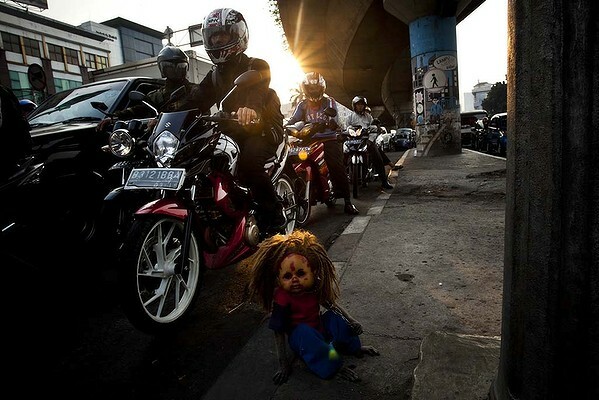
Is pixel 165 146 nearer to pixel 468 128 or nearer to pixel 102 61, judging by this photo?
pixel 468 128

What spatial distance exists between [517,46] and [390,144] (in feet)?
87.4

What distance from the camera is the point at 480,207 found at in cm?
515

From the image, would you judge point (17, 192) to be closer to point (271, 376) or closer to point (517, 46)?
point (271, 376)

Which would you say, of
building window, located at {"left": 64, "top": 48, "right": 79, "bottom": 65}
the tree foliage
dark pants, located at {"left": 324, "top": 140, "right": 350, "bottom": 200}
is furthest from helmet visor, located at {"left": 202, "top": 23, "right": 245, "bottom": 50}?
the tree foliage

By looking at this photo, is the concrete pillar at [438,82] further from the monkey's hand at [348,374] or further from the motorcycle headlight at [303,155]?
the monkey's hand at [348,374]

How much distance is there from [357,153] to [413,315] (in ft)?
17.2

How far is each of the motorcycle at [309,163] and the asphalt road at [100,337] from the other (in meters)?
1.72

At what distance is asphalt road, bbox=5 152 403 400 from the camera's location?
6.63 feet

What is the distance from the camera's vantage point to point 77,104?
16.0ft

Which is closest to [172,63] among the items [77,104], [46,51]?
[77,104]

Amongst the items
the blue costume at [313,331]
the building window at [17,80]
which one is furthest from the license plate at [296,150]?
the building window at [17,80]

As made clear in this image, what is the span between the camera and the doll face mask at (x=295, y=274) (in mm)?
1852

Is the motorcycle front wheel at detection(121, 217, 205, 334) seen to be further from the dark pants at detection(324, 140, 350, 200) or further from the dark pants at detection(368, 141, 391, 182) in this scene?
the dark pants at detection(368, 141, 391, 182)

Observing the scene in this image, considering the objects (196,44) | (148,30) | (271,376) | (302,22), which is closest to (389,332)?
(271,376)
